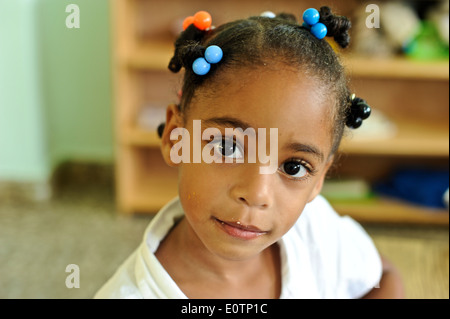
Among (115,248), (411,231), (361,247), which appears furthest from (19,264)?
(411,231)

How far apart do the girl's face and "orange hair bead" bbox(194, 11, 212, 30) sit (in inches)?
4.7

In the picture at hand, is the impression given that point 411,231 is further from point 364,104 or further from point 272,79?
point 272,79

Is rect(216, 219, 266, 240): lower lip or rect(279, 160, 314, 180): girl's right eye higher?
rect(279, 160, 314, 180): girl's right eye

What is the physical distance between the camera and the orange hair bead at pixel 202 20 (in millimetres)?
704

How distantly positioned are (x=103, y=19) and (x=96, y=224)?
79 cm

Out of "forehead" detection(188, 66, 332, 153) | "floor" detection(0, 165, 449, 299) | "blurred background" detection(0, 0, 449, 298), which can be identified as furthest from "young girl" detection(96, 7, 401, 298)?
"blurred background" detection(0, 0, 449, 298)

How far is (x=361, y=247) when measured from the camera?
92 centimetres

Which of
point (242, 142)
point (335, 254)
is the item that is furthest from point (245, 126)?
point (335, 254)

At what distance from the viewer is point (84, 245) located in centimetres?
169

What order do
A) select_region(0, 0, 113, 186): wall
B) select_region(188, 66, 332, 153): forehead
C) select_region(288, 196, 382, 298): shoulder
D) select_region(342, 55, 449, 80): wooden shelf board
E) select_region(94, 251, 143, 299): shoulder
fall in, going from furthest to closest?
select_region(0, 0, 113, 186): wall, select_region(342, 55, 449, 80): wooden shelf board, select_region(288, 196, 382, 298): shoulder, select_region(94, 251, 143, 299): shoulder, select_region(188, 66, 332, 153): forehead

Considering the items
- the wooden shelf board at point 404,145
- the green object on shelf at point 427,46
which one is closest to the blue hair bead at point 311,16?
the wooden shelf board at point 404,145

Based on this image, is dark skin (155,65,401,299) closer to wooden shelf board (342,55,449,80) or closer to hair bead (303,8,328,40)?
hair bead (303,8,328,40)

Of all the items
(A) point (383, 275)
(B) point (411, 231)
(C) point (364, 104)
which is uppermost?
(C) point (364, 104)

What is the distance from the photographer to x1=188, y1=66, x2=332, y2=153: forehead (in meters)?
0.58
